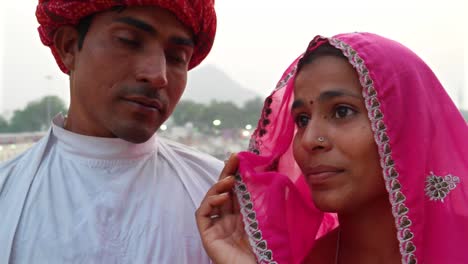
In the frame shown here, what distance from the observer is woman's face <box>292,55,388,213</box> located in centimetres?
132

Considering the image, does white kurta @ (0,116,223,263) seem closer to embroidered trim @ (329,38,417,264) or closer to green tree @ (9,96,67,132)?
embroidered trim @ (329,38,417,264)

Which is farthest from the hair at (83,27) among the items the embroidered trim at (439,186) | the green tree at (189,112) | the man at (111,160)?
the green tree at (189,112)

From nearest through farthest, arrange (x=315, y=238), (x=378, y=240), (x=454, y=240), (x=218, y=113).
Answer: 1. (x=454, y=240)
2. (x=378, y=240)
3. (x=315, y=238)
4. (x=218, y=113)

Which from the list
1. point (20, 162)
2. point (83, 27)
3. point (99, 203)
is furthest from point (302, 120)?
point (20, 162)

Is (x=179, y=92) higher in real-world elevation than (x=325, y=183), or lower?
higher

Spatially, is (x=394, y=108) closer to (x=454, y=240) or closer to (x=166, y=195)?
(x=454, y=240)

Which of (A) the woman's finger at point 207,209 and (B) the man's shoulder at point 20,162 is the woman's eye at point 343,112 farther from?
(B) the man's shoulder at point 20,162

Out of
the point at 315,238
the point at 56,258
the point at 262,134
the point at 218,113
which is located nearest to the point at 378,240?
the point at 315,238

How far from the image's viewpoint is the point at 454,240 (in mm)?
1265

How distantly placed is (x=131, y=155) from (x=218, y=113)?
32.2ft

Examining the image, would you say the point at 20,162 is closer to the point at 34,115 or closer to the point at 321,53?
the point at 321,53

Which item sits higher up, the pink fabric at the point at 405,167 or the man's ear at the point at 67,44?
the man's ear at the point at 67,44

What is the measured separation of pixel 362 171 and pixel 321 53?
36 centimetres

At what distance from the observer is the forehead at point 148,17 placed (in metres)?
1.51
